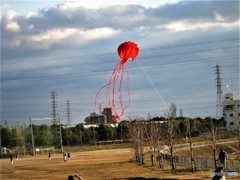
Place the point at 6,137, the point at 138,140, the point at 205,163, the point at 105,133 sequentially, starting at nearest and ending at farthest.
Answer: the point at 205,163, the point at 138,140, the point at 6,137, the point at 105,133

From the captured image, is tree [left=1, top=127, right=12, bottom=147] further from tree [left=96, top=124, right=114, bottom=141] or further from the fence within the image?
the fence

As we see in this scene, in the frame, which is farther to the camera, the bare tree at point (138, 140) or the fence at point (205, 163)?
the bare tree at point (138, 140)

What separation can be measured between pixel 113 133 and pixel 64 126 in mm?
16808

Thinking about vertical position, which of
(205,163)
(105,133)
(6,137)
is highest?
(6,137)

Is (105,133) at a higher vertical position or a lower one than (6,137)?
lower

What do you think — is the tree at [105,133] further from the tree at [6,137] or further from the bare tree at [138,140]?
the bare tree at [138,140]

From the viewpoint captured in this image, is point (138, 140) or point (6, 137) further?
point (6, 137)

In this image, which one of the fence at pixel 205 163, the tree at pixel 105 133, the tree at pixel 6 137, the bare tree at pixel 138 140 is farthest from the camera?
the tree at pixel 105 133

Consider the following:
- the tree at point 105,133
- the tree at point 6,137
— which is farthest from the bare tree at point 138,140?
the tree at point 6,137

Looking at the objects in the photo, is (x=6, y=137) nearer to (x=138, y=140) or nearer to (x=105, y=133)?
(x=105, y=133)

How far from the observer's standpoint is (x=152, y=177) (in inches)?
1396

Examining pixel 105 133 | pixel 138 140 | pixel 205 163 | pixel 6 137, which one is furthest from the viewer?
pixel 105 133

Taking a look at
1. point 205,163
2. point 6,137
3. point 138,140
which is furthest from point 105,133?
point 205,163

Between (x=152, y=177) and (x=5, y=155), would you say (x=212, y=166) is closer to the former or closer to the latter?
(x=152, y=177)
